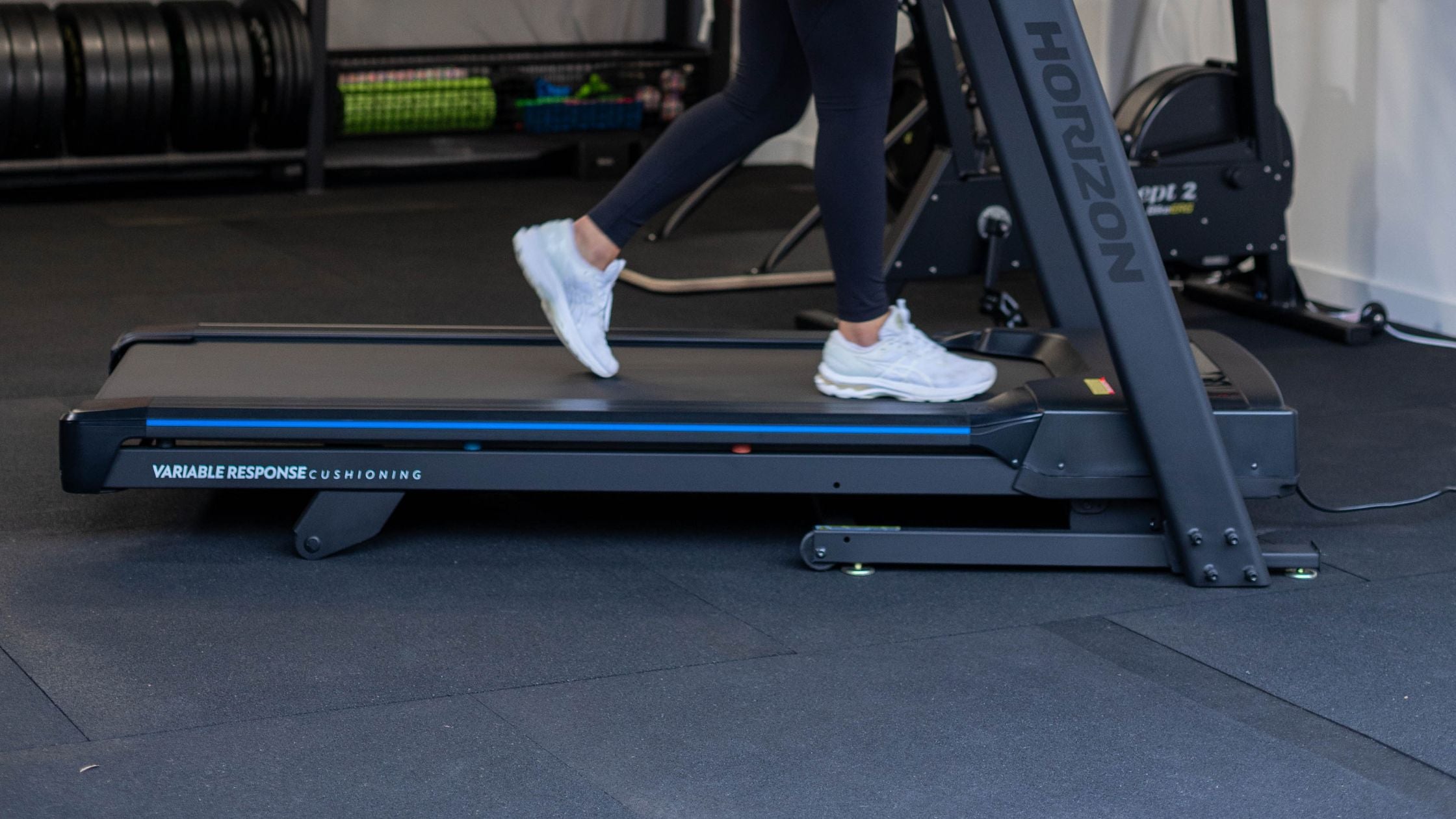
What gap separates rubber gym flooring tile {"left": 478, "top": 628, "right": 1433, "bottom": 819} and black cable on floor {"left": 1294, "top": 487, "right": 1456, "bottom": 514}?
697 mm

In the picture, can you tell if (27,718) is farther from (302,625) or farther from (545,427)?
(545,427)

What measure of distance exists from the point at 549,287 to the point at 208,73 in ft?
10.5

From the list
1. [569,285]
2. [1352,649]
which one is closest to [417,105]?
[569,285]

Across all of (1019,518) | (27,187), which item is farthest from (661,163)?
(27,187)

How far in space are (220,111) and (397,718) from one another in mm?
3834

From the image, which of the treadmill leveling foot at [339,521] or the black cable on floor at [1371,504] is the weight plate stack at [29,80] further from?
the black cable on floor at [1371,504]

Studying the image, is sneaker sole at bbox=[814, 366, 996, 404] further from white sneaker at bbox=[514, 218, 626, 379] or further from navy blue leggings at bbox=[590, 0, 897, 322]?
white sneaker at bbox=[514, 218, 626, 379]

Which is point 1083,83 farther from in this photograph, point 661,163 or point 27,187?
point 27,187

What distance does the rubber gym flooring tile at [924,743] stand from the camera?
5.20 ft

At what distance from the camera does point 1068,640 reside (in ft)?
6.55

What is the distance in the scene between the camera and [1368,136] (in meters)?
3.83

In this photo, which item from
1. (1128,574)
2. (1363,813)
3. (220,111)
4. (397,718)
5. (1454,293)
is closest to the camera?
(1363,813)

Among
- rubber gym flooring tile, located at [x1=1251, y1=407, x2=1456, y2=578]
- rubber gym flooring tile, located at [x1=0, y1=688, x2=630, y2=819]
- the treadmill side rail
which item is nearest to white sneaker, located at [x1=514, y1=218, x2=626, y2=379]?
the treadmill side rail

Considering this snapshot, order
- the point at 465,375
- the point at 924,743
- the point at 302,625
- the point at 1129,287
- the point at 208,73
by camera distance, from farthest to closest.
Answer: the point at 208,73 < the point at 465,375 < the point at 1129,287 < the point at 302,625 < the point at 924,743
